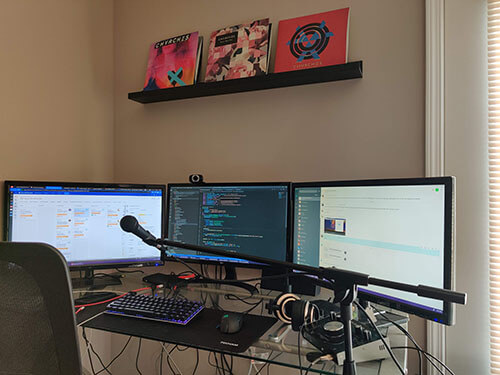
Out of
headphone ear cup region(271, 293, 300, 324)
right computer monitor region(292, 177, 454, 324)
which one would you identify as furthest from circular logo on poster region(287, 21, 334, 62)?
headphone ear cup region(271, 293, 300, 324)

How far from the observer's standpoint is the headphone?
0.92 m

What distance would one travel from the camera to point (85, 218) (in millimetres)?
1500

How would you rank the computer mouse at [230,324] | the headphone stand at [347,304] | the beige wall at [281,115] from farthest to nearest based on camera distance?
the beige wall at [281,115] < the computer mouse at [230,324] < the headphone stand at [347,304]

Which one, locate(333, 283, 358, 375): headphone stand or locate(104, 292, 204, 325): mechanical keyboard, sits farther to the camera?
locate(104, 292, 204, 325): mechanical keyboard

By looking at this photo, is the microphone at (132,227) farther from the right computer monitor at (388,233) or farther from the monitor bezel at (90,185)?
the monitor bezel at (90,185)

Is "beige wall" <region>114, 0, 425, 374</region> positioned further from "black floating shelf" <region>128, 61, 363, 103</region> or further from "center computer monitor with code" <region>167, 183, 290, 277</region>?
"center computer monitor with code" <region>167, 183, 290, 277</region>

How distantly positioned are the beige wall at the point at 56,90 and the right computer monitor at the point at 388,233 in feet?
4.23

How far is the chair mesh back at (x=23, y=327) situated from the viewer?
28.4 inches

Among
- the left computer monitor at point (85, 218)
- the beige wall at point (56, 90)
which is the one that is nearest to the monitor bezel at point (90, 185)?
the left computer monitor at point (85, 218)

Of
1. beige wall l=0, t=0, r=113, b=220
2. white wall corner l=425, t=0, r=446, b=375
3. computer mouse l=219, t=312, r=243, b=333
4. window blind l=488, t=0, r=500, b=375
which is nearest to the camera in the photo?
computer mouse l=219, t=312, r=243, b=333

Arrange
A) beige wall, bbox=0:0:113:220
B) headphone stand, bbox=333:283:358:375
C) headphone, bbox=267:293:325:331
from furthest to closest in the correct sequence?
beige wall, bbox=0:0:113:220, headphone, bbox=267:293:325:331, headphone stand, bbox=333:283:358:375

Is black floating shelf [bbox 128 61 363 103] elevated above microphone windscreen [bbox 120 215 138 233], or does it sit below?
above

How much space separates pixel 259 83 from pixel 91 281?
123 cm

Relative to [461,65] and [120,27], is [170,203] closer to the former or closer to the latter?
[120,27]
